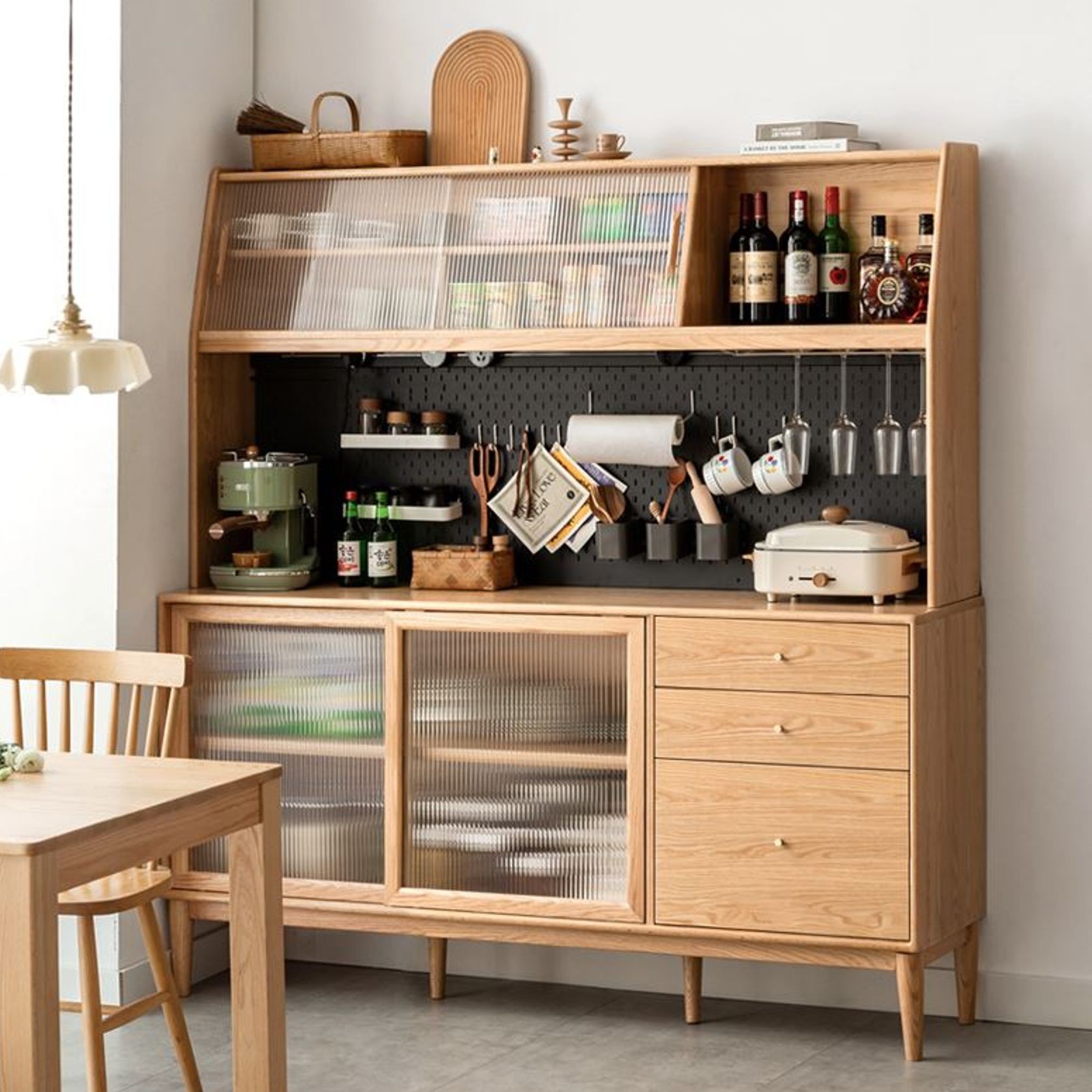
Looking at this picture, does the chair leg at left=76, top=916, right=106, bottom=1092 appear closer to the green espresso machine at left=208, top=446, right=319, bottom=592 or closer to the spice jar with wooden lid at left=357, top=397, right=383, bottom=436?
the green espresso machine at left=208, top=446, right=319, bottom=592

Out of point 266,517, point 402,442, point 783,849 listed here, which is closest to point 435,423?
point 402,442

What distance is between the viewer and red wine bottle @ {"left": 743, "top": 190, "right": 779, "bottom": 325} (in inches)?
177

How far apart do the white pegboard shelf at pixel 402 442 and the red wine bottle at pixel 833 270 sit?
0.99m

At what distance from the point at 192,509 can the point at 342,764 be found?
756 mm

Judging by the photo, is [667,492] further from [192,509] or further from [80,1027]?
[80,1027]

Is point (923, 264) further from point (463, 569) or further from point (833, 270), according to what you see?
point (463, 569)

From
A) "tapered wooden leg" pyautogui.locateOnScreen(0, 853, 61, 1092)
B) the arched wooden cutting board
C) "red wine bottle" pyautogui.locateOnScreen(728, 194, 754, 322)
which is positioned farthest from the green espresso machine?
"tapered wooden leg" pyautogui.locateOnScreen(0, 853, 61, 1092)

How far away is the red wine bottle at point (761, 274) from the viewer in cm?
449

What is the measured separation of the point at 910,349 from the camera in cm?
439

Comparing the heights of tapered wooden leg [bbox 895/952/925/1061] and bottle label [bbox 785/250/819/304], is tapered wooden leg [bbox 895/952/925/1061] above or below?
below

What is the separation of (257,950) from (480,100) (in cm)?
234

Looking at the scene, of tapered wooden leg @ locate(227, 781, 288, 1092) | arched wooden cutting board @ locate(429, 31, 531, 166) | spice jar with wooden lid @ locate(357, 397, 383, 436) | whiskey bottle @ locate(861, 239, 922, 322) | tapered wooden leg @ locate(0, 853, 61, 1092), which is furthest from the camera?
spice jar with wooden lid @ locate(357, 397, 383, 436)

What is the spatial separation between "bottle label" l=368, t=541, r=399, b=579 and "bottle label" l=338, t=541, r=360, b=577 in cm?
3

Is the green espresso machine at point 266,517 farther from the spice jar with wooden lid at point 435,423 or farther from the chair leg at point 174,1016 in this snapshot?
the chair leg at point 174,1016
